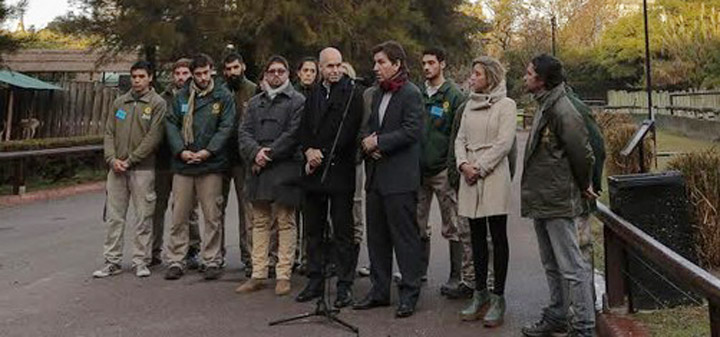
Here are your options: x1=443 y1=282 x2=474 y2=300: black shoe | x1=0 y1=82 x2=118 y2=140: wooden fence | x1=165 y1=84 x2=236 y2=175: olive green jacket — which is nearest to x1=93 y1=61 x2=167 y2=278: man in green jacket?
x1=165 y1=84 x2=236 y2=175: olive green jacket

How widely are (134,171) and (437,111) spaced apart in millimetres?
2971

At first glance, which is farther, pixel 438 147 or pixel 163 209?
pixel 163 209

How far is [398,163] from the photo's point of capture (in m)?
5.74

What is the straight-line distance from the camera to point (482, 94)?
216 inches

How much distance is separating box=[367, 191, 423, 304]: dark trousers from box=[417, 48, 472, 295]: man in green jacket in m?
0.42

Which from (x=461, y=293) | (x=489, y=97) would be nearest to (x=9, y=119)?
(x=461, y=293)

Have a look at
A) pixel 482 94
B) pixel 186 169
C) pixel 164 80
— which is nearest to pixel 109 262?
pixel 186 169

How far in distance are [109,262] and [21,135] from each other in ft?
49.7

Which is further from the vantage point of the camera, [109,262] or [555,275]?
[109,262]

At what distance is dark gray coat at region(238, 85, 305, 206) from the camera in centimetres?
636

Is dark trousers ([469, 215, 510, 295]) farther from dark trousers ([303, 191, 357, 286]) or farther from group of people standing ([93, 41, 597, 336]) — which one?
dark trousers ([303, 191, 357, 286])

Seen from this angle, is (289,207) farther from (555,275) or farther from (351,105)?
(555,275)

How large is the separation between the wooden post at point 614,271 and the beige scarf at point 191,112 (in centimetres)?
368

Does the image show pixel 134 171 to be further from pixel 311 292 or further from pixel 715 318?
pixel 715 318
